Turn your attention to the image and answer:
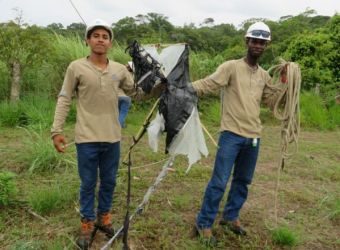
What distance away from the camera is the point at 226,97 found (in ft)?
11.5

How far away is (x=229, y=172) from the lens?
3.43 meters

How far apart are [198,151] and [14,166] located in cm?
257

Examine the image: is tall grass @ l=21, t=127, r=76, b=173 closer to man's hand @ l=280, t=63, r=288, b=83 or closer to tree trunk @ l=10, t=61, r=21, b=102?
man's hand @ l=280, t=63, r=288, b=83

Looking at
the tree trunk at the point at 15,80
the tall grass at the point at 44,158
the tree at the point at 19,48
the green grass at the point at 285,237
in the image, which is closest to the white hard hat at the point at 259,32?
the green grass at the point at 285,237

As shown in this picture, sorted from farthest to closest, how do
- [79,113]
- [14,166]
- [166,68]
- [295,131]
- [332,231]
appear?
[14,166] < [332,231] < [295,131] < [166,68] < [79,113]

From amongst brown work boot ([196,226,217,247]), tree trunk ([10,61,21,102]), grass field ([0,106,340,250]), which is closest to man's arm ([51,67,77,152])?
grass field ([0,106,340,250])

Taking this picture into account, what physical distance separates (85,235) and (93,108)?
98 centimetres

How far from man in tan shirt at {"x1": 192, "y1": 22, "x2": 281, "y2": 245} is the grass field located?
16.9 inches

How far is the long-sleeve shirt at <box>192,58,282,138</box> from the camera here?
3402 millimetres

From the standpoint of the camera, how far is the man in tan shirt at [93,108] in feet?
10.2

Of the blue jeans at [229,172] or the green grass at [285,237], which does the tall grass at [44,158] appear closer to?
the blue jeans at [229,172]

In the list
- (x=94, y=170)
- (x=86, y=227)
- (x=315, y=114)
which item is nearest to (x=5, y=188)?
(x=86, y=227)

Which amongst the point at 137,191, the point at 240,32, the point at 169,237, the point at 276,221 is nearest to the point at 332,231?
the point at 276,221

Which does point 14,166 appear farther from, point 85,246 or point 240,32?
point 240,32
